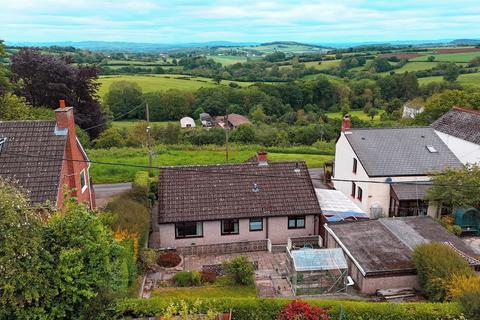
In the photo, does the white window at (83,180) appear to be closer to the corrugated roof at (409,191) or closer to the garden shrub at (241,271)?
the garden shrub at (241,271)

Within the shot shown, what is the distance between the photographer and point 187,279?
21797mm

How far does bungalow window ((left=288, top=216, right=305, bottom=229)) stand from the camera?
27.6m

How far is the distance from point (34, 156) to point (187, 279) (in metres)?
10.0

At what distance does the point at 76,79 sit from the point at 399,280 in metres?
43.2

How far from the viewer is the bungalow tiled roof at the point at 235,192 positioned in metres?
26.8

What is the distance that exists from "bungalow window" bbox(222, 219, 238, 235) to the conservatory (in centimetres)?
644

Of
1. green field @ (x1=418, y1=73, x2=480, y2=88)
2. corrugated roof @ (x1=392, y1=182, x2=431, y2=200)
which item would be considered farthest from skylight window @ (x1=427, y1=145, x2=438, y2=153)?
green field @ (x1=418, y1=73, x2=480, y2=88)

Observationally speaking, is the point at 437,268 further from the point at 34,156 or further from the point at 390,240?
the point at 34,156

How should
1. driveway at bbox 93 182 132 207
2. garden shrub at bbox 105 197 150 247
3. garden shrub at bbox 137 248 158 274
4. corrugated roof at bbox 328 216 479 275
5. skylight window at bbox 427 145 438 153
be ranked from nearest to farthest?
corrugated roof at bbox 328 216 479 275
garden shrub at bbox 105 197 150 247
garden shrub at bbox 137 248 158 274
skylight window at bbox 427 145 438 153
driveway at bbox 93 182 132 207

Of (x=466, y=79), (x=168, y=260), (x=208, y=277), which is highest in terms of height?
(x=466, y=79)

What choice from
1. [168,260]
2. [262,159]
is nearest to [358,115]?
[262,159]

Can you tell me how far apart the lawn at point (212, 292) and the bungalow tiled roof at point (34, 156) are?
6.92 m

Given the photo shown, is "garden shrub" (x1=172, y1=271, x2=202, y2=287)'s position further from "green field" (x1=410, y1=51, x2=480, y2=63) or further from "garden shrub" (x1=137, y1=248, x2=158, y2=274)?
"green field" (x1=410, y1=51, x2=480, y2=63)

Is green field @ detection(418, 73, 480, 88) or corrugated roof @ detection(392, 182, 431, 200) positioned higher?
green field @ detection(418, 73, 480, 88)
